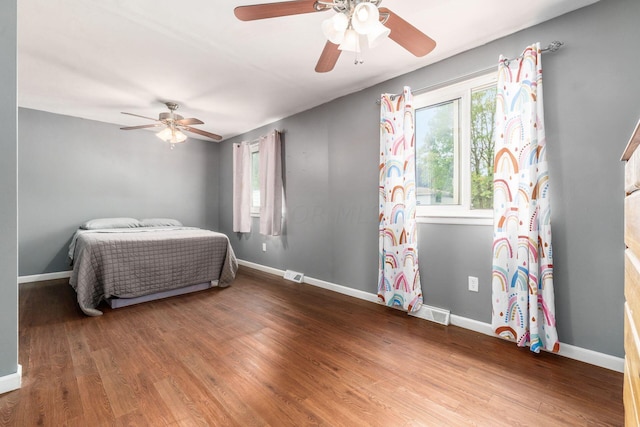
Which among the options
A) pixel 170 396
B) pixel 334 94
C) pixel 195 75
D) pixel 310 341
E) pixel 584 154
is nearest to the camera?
pixel 170 396

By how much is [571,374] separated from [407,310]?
3.90 ft

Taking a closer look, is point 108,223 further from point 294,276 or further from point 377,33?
point 377,33

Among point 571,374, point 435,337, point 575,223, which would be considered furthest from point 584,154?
point 435,337

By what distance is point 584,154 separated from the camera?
1848mm

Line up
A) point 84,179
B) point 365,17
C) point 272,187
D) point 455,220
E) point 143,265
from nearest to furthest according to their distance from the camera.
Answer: point 365,17 → point 455,220 → point 143,265 → point 272,187 → point 84,179

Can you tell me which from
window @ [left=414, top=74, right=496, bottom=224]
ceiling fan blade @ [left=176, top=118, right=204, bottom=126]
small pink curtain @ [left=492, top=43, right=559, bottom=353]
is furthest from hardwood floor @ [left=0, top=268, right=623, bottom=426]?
ceiling fan blade @ [left=176, top=118, right=204, bottom=126]

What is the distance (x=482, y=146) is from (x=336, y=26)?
1.69m

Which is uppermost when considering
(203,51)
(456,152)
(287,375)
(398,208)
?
(203,51)

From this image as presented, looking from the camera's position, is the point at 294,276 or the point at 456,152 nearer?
the point at 456,152

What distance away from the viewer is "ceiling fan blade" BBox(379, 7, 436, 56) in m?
1.41

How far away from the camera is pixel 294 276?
3.91 m

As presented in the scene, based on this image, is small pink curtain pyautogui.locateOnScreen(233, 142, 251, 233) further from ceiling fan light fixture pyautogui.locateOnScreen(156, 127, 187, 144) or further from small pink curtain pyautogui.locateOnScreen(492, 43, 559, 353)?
small pink curtain pyautogui.locateOnScreen(492, 43, 559, 353)

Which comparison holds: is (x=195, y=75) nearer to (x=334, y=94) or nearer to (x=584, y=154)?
(x=334, y=94)

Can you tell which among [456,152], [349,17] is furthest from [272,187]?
[349,17]
